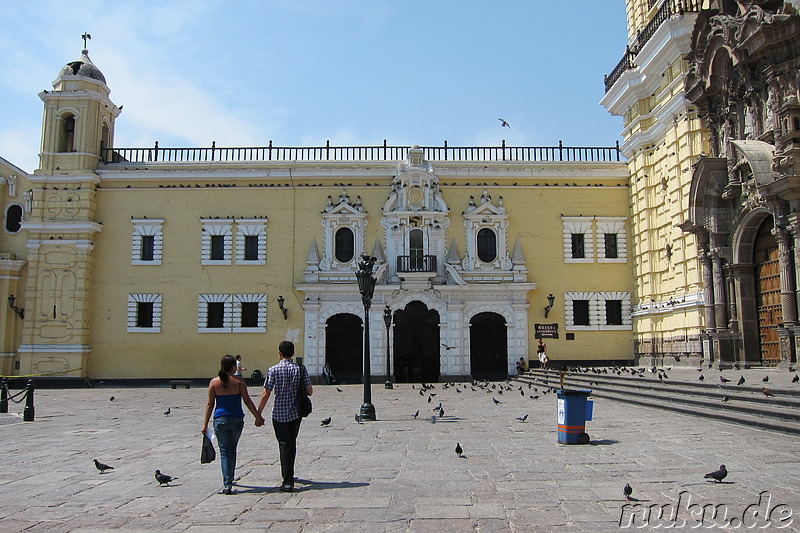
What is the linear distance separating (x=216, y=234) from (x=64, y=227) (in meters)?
5.68

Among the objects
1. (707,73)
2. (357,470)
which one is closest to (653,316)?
(707,73)

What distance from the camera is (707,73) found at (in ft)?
62.8

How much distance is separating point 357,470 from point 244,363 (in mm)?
19644

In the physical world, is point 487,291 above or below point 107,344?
above

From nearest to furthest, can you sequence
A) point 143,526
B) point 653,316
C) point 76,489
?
1. point 143,526
2. point 76,489
3. point 653,316

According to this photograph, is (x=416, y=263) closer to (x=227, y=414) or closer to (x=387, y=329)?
(x=387, y=329)

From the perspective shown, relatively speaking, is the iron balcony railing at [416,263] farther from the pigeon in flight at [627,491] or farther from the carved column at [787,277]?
the pigeon in flight at [627,491]

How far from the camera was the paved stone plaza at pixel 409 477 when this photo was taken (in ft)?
19.4

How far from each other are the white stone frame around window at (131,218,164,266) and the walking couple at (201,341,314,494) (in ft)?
71.0

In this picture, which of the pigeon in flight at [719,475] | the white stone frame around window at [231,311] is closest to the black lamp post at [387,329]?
the white stone frame around window at [231,311]

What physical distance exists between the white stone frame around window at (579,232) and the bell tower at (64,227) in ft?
59.0

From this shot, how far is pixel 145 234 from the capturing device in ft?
90.9

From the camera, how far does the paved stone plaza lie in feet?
19.4

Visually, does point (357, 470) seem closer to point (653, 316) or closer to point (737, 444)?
point (737, 444)
